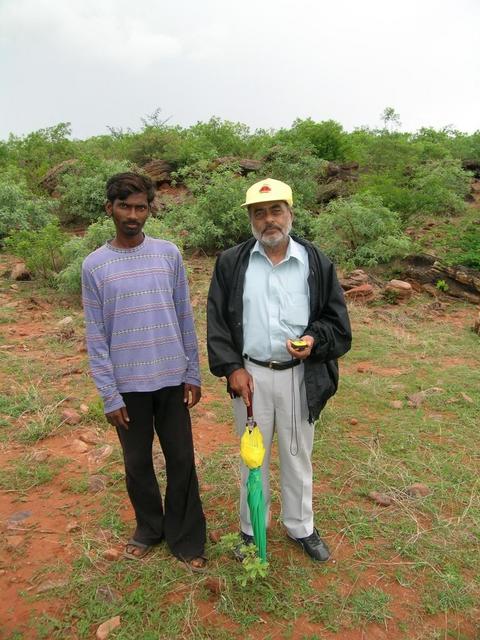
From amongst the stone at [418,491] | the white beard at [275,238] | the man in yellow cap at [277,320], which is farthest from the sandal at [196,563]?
the white beard at [275,238]

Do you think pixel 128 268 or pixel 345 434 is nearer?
pixel 128 268

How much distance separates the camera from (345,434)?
3.73 metres

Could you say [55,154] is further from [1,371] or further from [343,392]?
[343,392]

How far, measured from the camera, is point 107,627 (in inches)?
82.0

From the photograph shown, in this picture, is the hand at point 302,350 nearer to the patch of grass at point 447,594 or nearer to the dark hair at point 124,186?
the dark hair at point 124,186

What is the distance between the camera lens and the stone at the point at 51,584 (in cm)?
230

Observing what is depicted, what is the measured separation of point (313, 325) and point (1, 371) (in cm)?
376

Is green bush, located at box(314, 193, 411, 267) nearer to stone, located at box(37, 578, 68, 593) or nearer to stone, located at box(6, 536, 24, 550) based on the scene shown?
stone, located at box(6, 536, 24, 550)

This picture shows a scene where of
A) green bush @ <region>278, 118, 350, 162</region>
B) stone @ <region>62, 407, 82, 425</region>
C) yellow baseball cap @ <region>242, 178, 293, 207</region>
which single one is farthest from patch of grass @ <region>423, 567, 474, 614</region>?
green bush @ <region>278, 118, 350, 162</region>

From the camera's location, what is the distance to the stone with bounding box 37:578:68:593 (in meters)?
2.30

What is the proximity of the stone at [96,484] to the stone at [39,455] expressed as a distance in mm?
452

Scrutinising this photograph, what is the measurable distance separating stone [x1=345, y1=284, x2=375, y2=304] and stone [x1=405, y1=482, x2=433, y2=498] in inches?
183

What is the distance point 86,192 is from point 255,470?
36.1ft

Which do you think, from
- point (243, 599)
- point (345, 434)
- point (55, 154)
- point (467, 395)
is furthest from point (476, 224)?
point (55, 154)
